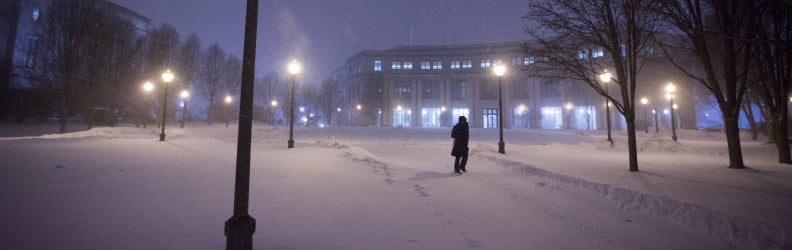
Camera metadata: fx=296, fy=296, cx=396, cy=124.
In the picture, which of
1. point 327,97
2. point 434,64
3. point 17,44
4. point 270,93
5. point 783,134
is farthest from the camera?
point 434,64

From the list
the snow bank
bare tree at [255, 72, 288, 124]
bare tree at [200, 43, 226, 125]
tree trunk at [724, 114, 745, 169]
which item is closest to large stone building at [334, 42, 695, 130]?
bare tree at [255, 72, 288, 124]

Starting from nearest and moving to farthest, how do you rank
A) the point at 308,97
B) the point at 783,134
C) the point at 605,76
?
the point at 783,134
the point at 605,76
the point at 308,97

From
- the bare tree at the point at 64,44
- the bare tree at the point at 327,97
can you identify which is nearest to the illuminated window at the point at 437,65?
the bare tree at the point at 327,97

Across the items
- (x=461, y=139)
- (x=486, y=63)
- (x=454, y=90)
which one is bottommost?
(x=461, y=139)

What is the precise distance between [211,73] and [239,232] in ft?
140

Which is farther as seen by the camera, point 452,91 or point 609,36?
point 452,91

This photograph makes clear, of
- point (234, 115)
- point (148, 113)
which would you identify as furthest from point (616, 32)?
point (234, 115)

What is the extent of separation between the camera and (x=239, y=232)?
272cm

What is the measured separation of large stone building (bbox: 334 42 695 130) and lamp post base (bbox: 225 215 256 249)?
181ft

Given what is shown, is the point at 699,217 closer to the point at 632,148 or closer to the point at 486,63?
the point at 632,148

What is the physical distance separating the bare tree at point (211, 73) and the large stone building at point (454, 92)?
86.3 feet

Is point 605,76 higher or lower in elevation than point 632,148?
higher

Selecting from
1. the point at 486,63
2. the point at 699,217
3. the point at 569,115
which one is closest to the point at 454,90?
the point at 486,63

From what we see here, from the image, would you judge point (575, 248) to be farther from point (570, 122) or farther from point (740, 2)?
point (570, 122)
